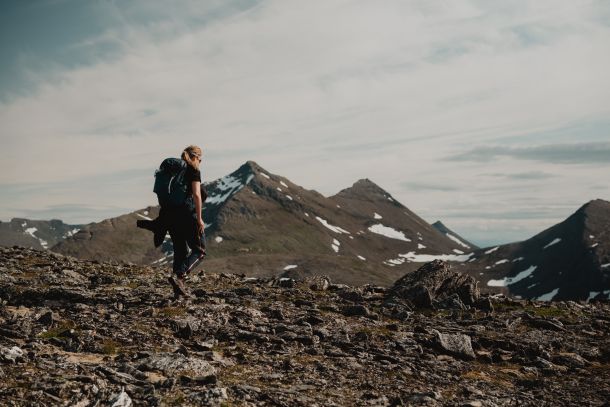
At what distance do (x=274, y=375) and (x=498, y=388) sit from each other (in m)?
4.85

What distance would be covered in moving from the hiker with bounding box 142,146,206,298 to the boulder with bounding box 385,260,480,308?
26.4 ft

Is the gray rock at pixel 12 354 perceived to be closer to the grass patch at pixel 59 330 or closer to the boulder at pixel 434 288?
the grass patch at pixel 59 330

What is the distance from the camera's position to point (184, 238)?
52.0ft

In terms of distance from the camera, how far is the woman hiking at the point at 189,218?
15.3 meters

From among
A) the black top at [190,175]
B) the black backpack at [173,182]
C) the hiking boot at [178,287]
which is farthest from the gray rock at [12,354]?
the black top at [190,175]

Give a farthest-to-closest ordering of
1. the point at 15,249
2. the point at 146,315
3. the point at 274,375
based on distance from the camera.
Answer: the point at 15,249, the point at 146,315, the point at 274,375

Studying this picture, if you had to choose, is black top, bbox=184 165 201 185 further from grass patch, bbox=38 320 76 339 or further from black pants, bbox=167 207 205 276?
grass patch, bbox=38 320 76 339

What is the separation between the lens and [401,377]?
35.8 feet

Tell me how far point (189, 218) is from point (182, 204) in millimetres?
491

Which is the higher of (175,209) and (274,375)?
(175,209)

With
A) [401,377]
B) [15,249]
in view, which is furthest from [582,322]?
[15,249]

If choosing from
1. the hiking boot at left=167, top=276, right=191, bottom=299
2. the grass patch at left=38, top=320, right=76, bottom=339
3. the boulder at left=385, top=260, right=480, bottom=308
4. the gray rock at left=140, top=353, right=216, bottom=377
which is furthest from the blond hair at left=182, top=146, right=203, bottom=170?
the boulder at left=385, top=260, right=480, bottom=308

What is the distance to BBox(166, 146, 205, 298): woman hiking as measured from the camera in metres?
15.3

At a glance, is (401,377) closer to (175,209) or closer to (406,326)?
(406,326)
